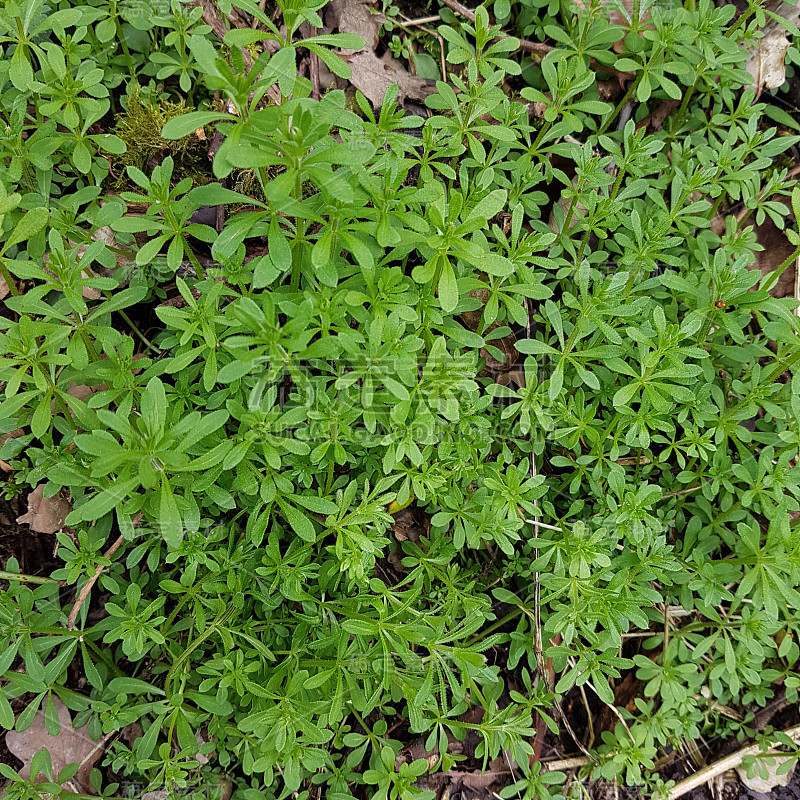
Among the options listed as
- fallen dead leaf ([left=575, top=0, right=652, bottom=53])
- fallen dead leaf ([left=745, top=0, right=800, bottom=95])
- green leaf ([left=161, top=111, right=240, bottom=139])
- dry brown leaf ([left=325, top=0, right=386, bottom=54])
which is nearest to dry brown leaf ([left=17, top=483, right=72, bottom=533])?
green leaf ([left=161, top=111, right=240, bottom=139])

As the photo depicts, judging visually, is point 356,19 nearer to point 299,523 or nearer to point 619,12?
point 619,12

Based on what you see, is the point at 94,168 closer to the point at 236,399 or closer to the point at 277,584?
the point at 236,399

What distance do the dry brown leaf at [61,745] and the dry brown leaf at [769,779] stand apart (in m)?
3.26

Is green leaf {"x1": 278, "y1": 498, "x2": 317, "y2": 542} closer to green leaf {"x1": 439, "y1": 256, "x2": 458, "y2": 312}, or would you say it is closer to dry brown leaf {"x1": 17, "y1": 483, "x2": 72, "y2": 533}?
green leaf {"x1": 439, "y1": 256, "x2": 458, "y2": 312}

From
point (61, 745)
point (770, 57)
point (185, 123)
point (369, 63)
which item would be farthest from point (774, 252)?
point (61, 745)

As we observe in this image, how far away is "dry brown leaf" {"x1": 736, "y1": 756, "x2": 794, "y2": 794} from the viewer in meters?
3.40

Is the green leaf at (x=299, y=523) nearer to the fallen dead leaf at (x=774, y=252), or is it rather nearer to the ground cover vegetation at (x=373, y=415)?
the ground cover vegetation at (x=373, y=415)

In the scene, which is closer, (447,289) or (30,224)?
(447,289)

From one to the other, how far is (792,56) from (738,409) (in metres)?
2.07

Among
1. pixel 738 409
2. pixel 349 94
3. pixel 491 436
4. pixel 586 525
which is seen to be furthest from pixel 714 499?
pixel 349 94

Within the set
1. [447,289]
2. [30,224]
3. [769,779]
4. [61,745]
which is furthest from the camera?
[769,779]

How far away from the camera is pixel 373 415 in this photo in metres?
2.48

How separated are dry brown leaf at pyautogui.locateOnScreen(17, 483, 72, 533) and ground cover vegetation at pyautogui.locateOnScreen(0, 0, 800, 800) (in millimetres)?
65

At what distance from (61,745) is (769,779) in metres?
3.61
